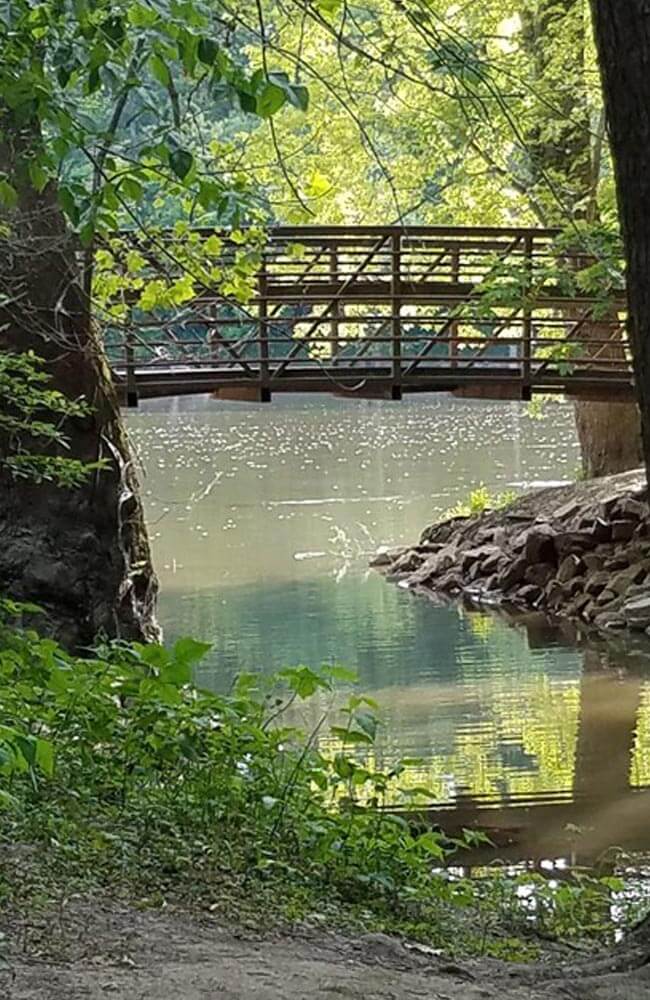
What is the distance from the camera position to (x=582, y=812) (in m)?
6.66

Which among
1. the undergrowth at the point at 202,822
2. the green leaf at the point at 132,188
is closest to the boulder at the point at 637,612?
the undergrowth at the point at 202,822

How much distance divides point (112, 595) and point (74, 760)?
3346 millimetres

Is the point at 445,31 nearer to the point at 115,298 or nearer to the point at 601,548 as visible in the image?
the point at 115,298

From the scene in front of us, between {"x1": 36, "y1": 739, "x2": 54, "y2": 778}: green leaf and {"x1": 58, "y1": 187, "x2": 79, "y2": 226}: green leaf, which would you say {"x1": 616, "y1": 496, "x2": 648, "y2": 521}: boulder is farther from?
{"x1": 36, "y1": 739, "x2": 54, "y2": 778}: green leaf

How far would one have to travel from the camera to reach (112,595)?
7523 millimetres

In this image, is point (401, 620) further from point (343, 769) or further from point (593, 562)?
point (343, 769)

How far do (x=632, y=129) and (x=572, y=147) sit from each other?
1244cm

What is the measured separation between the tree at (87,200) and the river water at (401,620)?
194cm

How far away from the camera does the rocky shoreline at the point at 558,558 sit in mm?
12520

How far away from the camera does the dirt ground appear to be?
279 cm

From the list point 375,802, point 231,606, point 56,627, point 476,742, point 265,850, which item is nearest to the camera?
point 265,850

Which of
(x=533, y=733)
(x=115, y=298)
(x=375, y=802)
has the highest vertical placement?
(x=115, y=298)

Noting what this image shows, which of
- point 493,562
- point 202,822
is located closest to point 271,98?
point 202,822

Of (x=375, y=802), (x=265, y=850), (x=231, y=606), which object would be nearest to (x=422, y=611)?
(x=231, y=606)
